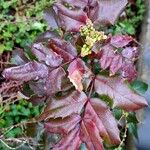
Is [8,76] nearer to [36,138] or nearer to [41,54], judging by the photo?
[41,54]

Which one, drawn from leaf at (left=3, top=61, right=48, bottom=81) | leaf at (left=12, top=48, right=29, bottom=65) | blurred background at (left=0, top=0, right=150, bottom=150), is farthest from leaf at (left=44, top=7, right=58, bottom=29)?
blurred background at (left=0, top=0, right=150, bottom=150)

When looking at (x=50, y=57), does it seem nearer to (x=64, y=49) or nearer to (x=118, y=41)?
(x=64, y=49)

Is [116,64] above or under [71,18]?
under

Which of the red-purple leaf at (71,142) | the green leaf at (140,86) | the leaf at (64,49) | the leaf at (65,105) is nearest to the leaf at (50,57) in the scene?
the leaf at (64,49)

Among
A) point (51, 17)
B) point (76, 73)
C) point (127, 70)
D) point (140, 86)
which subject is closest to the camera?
point (76, 73)

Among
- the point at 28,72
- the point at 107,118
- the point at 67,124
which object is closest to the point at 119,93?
the point at 107,118

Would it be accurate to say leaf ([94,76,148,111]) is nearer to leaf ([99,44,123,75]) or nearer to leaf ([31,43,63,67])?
leaf ([99,44,123,75])

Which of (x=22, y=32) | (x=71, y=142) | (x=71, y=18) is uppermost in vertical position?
(x=71, y=18)
